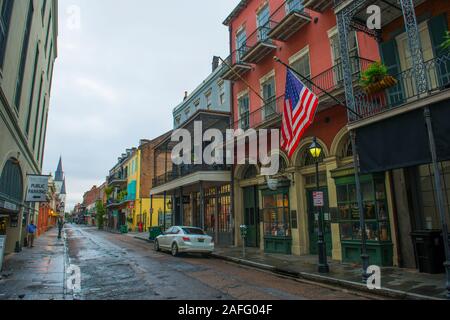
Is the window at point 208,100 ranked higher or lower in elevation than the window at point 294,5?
lower

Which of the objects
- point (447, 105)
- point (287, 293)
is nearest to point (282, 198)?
point (287, 293)

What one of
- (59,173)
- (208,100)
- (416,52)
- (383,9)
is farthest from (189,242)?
(59,173)

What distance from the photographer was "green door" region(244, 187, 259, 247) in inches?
703

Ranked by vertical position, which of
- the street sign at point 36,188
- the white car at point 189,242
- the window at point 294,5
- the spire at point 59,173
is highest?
the spire at point 59,173

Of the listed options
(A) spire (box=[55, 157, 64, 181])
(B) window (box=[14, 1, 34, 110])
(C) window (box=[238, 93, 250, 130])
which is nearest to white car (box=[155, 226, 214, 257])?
(C) window (box=[238, 93, 250, 130])

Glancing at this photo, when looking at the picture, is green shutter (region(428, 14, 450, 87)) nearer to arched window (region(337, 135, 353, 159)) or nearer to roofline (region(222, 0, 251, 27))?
arched window (region(337, 135, 353, 159))

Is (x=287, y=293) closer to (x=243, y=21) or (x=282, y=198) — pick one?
(x=282, y=198)

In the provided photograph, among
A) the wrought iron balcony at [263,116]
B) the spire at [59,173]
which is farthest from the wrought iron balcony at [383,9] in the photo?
the spire at [59,173]

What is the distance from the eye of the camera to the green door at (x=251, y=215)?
17.8 meters

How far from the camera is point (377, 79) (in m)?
9.05

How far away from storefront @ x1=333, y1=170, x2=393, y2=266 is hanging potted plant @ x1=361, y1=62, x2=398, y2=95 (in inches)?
127

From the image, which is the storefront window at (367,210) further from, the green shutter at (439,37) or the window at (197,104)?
the window at (197,104)

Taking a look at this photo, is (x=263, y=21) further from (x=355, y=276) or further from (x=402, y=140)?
(x=355, y=276)

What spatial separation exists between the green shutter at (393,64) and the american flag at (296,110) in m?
2.62
